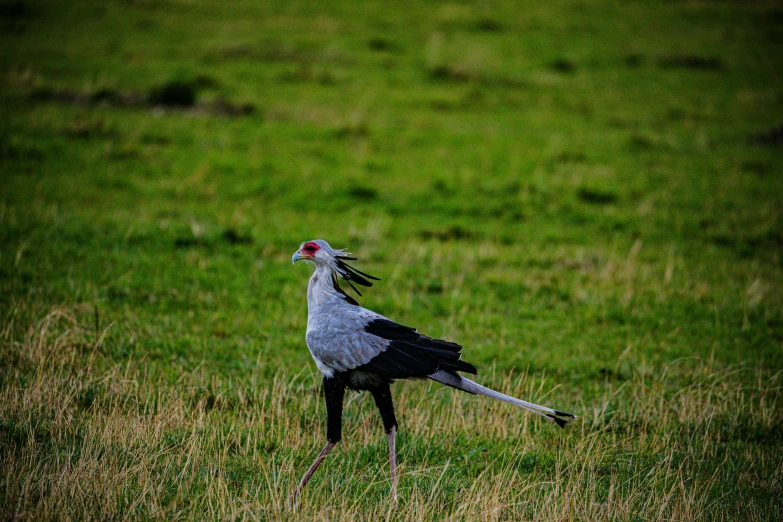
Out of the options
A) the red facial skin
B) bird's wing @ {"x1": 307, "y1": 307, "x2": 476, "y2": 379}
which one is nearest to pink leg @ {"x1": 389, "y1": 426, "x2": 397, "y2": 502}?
bird's wing @ {"x1": 307, "y1": 307, "x2": 476, "y2": 379}

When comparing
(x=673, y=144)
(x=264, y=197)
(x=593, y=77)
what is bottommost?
(x=264, y=197)

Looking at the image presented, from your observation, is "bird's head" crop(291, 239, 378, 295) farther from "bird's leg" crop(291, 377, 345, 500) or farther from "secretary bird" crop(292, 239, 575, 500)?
"bird's leg" crop(291, 377, 345, 500)

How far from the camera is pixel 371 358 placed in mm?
4750

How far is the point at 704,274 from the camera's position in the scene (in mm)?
10664

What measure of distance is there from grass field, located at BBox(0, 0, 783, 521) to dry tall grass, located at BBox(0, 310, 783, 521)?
0.03m

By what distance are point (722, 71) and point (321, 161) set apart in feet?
53.5

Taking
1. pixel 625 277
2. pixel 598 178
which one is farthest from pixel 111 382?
pixel 598 178

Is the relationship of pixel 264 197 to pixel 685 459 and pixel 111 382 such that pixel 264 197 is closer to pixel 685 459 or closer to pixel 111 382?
pixel 111 382

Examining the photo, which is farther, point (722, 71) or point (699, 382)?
point (722, 71)

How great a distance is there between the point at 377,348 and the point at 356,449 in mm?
1169

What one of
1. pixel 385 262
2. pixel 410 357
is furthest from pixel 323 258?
pixel 385 262

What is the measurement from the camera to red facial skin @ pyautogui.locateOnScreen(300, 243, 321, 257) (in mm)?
5211

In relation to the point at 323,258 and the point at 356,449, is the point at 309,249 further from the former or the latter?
the point at 356,449

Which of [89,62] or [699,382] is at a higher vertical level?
[89,62]
